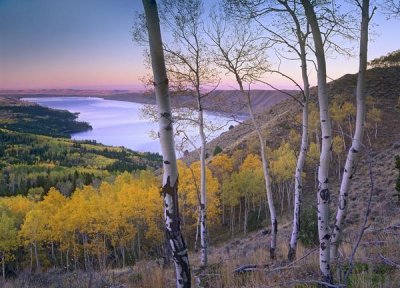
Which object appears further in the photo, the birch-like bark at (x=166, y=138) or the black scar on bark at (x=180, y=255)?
the black scar on bark at (x=180, y=255)

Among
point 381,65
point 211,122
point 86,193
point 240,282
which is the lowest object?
point 86,193

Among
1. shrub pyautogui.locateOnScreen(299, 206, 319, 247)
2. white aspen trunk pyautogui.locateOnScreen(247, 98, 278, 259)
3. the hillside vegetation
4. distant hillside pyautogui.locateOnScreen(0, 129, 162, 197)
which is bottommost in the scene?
distant hillside pyautogui.locateOnScreen(0, 129, 162, 197)

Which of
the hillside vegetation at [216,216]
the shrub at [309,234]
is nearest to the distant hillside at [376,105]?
the hillside vegetation at [216,216]

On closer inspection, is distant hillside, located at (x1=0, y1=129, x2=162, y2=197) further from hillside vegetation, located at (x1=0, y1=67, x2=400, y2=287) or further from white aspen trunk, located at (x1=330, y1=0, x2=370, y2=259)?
white aspen trunk, located at (x1=330, y1=0, x2=370, y2=259)

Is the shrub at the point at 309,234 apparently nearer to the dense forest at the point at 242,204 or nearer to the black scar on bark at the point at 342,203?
the dense forest at the point at 242,204

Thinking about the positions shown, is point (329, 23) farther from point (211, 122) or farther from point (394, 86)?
point (394, 86)

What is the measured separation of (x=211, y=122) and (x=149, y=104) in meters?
2.41

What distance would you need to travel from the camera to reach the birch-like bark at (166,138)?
3941 millimetres

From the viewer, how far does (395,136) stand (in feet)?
190

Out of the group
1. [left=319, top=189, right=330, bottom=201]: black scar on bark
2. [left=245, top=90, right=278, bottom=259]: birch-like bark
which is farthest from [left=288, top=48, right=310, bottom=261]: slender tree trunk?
[left=319, top=189, right=330, bottom=201]: black scar on bark

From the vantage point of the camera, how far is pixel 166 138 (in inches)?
157

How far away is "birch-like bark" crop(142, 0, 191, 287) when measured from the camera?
12.9ft

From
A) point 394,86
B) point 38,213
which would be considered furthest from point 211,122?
point 394,86

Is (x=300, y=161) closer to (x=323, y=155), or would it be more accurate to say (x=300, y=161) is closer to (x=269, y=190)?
(x=269, y=190)
